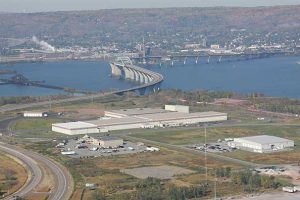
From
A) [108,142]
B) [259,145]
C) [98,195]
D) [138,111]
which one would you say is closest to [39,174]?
[98,195]

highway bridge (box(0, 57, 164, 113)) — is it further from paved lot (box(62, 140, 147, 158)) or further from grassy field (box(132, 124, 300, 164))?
paved lot (box(62, 140, 147, 158))

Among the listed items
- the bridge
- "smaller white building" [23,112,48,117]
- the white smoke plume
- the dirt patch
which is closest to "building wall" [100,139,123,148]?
Result: the dirt patch

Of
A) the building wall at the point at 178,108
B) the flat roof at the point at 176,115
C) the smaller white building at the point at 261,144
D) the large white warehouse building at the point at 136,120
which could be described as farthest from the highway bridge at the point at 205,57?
the smaller white building at the point at 261,144

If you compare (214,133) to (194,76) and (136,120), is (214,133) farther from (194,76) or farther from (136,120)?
(194,76)

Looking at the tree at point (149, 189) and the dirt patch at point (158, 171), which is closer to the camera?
the tree at point (149, 189)

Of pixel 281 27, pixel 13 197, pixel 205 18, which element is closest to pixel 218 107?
pixel 13 197

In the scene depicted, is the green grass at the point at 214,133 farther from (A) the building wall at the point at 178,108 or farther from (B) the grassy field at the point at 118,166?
Result: (A) the building wall at the point at 178,108

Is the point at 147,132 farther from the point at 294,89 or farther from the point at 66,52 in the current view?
the point at 66,52
